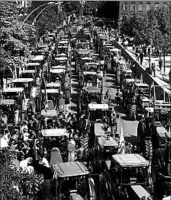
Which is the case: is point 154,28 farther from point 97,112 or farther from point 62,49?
point 97,112

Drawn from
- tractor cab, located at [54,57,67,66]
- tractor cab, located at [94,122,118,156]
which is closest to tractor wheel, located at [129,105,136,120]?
tractor cab, located at [94,122,118,156]

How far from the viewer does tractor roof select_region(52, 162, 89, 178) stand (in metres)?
13.1

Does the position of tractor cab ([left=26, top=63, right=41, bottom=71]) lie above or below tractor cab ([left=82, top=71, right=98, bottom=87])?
above

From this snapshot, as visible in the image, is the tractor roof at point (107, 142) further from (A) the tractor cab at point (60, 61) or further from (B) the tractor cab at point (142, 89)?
(A) the tractor cab at point (60, 61)

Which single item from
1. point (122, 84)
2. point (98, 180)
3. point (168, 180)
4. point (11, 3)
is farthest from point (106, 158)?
point (11, 3)

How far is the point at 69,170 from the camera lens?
1344 centimetres

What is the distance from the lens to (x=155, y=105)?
23.0 m

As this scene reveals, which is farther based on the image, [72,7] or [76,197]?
[72,7]

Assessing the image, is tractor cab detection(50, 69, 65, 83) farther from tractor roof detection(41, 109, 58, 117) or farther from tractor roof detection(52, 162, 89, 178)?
tractor roof detection(52, 162, 89, 178)

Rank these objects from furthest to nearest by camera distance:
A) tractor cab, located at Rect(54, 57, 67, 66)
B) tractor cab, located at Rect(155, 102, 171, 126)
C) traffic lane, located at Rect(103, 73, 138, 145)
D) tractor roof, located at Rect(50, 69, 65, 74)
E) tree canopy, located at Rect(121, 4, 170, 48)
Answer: tree canopy, located at Rect(121, 4, 170, 48) → tractor cab, located at Rect(54, 57, 67, 66) → tractor roof, located at Rect(50, 69, 65, 74) → traffic lane, located at Rect(103, 73, 138, 145) → tractor cab, located at Rect(155, 102, 171, 126)

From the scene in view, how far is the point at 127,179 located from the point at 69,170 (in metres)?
1.57

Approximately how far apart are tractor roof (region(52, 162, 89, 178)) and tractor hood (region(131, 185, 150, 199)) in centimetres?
129

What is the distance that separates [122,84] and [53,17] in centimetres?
5392

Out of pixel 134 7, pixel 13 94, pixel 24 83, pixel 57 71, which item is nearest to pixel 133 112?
pixel 13 94
